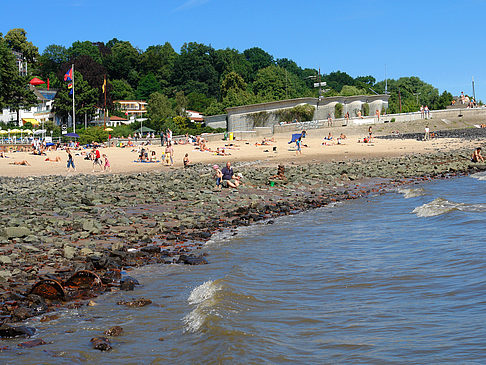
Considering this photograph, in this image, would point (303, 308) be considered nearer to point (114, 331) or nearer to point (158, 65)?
point (114, 331)

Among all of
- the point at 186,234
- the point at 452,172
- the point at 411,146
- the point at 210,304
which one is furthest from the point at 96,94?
the point at 210,304

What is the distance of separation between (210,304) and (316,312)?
4.94ft

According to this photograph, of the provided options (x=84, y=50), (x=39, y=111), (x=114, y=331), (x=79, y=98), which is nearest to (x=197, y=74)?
(x=84, y=50)

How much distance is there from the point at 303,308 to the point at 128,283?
299cm

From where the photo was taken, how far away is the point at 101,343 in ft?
21.0

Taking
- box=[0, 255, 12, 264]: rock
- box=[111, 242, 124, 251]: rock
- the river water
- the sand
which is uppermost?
the sand

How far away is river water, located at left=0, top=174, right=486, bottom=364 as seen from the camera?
6.17m

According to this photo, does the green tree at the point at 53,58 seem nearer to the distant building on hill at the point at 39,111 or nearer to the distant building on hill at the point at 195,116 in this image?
the distant building on hill at the point at 39,111

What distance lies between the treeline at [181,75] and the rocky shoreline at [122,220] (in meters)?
64.5

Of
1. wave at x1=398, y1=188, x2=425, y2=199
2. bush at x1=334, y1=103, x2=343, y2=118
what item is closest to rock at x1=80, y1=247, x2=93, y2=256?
wave at x1=398, y1=188, x2=425, y2=199

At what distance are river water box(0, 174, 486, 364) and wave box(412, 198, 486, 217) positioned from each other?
2.68 meters

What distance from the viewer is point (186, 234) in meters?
13.5

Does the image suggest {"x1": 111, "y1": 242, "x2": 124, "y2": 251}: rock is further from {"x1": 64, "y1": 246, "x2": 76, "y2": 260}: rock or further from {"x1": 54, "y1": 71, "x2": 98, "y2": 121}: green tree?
{"x1": 54, "y1": 71, "x2": 98, "y2": 121}: green tree

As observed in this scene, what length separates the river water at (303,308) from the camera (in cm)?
617
